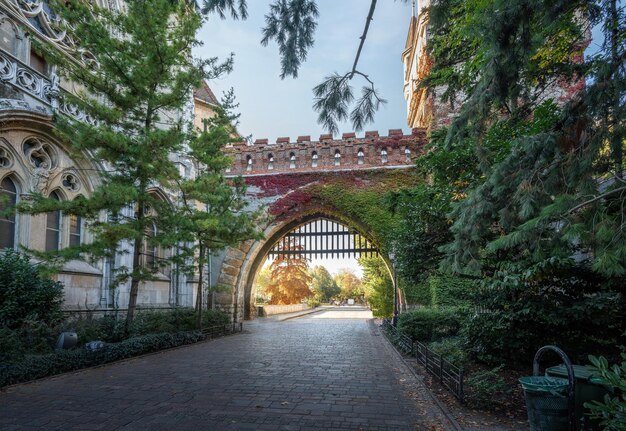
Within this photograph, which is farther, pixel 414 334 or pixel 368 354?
pixel 414 334

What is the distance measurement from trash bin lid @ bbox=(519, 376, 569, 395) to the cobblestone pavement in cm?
120

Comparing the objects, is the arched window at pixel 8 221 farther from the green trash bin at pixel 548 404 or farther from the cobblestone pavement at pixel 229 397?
the green trash bin at pixel 548 404

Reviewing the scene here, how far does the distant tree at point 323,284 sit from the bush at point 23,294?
6027 centimetres

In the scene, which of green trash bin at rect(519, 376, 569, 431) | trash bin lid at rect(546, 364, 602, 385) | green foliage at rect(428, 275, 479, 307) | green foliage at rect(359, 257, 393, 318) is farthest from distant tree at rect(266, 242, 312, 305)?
green trash bin at rect(519, 376, 569, 431)

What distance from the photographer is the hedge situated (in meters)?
6.76

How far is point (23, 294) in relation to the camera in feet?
27.5

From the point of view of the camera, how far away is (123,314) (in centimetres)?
1308

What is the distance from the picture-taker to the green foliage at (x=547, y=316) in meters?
6.35

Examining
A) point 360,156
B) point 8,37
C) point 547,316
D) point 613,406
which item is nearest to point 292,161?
point 360,156

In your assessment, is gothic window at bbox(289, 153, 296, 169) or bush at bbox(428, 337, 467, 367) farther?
gothic window at bbox(289, 153, 296, 169)

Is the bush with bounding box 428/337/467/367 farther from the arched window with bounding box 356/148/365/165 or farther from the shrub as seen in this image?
the arched window with bounding box 356/148/365/165

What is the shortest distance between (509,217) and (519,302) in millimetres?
3503

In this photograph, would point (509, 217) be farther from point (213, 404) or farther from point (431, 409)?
point (213, 404)

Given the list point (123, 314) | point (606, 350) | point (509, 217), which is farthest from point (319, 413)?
point (123, 314)
